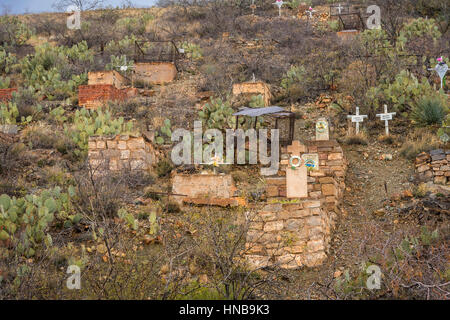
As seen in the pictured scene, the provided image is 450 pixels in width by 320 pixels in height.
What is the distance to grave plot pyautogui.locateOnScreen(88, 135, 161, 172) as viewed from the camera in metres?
12.2

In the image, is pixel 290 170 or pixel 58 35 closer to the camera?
pixel 290 170

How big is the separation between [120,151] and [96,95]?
489 cm

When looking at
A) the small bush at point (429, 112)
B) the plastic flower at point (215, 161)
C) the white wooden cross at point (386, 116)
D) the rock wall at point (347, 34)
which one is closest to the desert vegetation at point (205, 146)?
the small bush at point (429, 112)

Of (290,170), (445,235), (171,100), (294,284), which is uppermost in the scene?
(171,100)

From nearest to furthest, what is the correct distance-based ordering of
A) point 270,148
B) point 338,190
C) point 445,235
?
1. point 445,235
2. point 338,190
3. point 270,148

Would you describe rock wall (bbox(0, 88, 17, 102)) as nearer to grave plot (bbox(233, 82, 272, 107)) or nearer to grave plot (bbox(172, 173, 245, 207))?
grave plot (bbox(233, 82, 272, 107))

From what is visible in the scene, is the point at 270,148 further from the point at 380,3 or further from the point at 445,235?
the point at 380,3

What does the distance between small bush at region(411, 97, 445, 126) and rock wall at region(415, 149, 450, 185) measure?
6.56 ft

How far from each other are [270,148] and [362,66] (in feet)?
21.3

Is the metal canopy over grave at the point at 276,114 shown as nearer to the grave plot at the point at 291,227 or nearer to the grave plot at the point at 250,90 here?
the grave plot at the point at 250,90

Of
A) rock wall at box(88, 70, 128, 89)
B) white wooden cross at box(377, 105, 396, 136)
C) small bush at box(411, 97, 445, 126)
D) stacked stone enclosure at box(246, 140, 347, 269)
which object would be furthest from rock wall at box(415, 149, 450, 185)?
rock wall at box(88, 70, 128, 89)

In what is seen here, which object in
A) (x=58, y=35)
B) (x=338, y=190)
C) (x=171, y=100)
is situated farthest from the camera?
(x=58, y=35)

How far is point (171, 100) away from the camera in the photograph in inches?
685

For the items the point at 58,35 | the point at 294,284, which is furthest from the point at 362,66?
the point at 58,35
